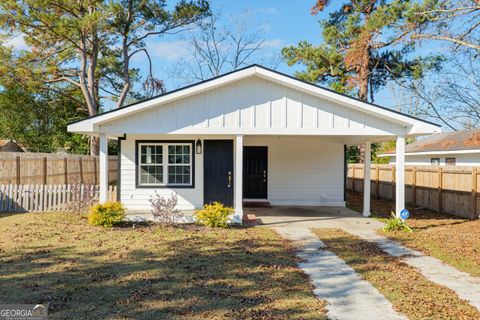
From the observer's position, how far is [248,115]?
1032cm

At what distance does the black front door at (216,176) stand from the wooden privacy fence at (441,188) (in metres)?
7.05

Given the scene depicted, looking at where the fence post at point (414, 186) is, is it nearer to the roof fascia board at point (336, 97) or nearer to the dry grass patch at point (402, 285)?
the roof fascia board at point (336, 97)

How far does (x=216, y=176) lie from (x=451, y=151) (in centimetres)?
1255

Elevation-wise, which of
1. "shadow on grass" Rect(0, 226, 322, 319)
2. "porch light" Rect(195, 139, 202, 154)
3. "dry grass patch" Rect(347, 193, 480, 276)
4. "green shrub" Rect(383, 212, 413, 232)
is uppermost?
"porch light" Rect(195, 139, 202, 154)

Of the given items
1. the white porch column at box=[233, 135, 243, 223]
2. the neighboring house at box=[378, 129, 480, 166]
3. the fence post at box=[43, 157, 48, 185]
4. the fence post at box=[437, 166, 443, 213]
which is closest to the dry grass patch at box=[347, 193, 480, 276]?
the fence post at box=[437, 166, 443, 213]

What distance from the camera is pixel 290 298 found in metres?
4.77

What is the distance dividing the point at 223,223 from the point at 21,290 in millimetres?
5394

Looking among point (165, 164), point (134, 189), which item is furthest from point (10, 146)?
point (165, 164)

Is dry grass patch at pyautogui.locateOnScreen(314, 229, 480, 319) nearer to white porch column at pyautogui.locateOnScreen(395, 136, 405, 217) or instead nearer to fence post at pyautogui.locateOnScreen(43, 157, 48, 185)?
white porch column at pyautogui.locateOnScreen(395, 136, 405, 217)

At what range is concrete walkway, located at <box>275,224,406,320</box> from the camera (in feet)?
14.4

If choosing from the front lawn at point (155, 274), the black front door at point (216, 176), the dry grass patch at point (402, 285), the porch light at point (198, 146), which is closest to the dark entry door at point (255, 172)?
the black front door at point (216, 176)

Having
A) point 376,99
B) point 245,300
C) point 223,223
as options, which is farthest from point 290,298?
point 376,99

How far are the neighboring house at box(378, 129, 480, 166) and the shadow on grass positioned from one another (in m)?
13.7

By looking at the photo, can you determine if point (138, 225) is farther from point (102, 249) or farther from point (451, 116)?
point (451, 116)
